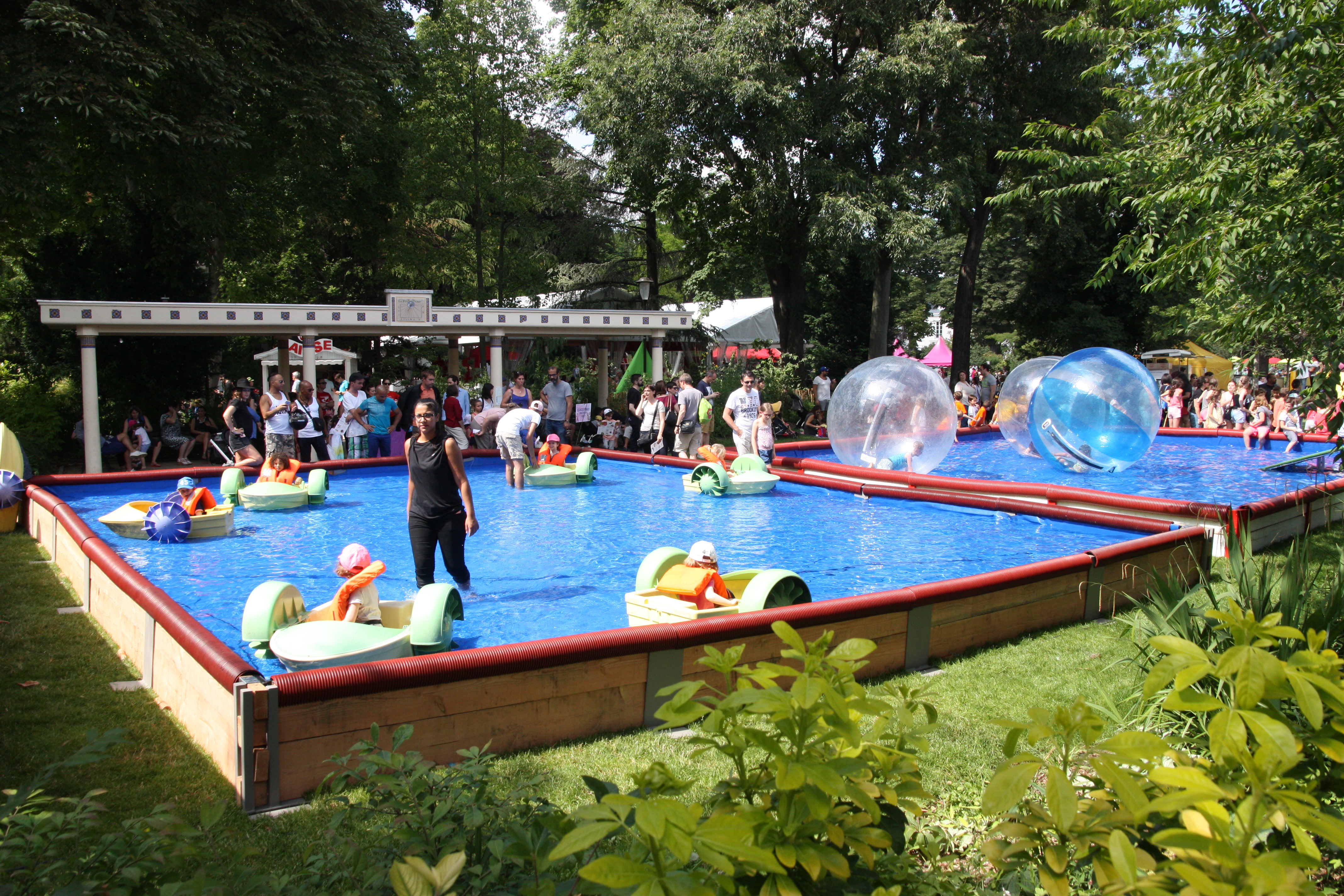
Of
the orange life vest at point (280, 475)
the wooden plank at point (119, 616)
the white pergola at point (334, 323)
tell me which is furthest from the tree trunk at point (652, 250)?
the wooden plank at point (119, 616)

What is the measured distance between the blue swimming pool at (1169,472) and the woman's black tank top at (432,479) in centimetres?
963

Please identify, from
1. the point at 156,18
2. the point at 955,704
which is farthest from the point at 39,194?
the point at 955,704

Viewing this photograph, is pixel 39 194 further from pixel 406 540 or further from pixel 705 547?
pixel 705 547

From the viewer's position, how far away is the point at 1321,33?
19.1 feet

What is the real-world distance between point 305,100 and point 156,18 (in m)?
3.95

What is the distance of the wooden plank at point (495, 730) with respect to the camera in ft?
15.4

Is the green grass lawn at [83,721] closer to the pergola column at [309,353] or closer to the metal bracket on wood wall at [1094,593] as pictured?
the metal bracket on wood wall at [1094,593]

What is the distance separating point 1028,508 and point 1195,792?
34.8 feet

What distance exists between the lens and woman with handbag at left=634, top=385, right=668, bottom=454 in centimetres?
1862

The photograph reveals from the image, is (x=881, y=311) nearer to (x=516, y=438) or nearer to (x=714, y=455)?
(x=714, y=455)

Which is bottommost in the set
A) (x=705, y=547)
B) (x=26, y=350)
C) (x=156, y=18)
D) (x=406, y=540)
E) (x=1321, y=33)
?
(x=406, y=540)

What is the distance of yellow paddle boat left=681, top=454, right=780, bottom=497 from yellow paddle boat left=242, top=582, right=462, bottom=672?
7979 mm

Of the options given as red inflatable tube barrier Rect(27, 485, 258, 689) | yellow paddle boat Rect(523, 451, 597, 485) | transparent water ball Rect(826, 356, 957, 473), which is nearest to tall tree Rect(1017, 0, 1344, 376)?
transparent water ball Rect(826, 356, 957, 473)

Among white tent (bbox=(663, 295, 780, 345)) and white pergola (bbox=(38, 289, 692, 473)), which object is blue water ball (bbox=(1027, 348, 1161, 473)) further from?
white tent (bbox=(663, 295, 780, 345))
